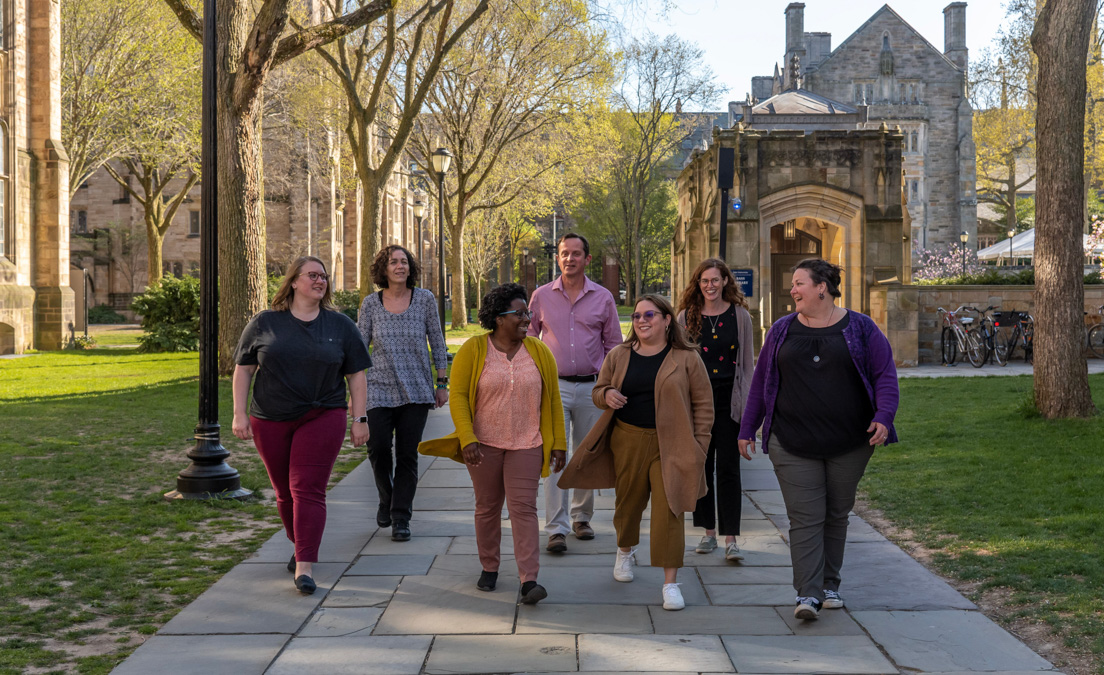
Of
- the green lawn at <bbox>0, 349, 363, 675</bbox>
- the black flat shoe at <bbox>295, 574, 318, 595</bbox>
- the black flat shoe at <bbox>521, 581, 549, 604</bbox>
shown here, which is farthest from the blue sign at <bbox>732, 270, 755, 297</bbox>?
the black flat shoe at <bbox>295, 574, 318, 595</bbox>

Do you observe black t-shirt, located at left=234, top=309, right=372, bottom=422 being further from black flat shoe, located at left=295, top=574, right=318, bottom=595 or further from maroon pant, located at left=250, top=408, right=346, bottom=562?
black flat shoe, located at left=295, top=574, right=318, bottom=595

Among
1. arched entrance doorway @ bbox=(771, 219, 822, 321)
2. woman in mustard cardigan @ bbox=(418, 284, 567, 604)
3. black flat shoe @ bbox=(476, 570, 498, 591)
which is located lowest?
black flat shoe @ bbox=(476, 570, 498, 591)

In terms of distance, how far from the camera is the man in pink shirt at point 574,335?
6562mm

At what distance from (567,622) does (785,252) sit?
73.6 feet

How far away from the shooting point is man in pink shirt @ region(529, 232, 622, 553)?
6.56 metres

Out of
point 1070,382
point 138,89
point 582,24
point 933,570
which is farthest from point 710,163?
point 933,570

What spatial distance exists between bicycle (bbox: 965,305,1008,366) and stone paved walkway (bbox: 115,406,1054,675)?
48.9ft

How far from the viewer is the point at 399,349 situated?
6.79 meters

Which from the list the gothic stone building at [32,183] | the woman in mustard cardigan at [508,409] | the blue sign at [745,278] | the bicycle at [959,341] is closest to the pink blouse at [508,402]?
the woman in mustard cardigan at [508,409]

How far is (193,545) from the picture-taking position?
666 centimetres

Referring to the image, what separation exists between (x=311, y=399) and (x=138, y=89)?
92.0 ft

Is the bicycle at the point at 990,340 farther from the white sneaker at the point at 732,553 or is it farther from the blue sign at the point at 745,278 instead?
the white sneaker at the point at 732,553

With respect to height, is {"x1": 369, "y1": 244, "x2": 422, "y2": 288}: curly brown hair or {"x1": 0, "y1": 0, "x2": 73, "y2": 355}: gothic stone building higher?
{"x1": 0, "y1": 0, "x2": 73, "y2": 355}: gothic stone building

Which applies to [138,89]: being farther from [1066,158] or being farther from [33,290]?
[1066,158]
